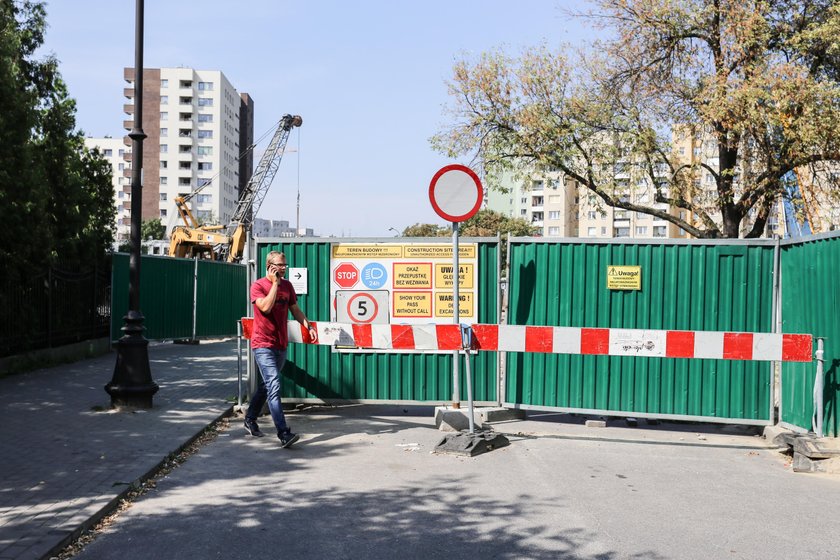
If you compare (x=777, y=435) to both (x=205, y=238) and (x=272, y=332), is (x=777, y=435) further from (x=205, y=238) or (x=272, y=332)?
(x=205, y=238)

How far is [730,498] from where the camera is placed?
604 cm

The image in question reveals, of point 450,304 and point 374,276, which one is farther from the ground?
point 374,276

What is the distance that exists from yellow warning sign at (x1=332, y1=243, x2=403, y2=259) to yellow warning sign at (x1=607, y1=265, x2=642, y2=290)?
2.49 m

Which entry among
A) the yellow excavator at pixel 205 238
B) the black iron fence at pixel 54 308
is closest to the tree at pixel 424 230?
→ the yellow excavator at pixel 205 238

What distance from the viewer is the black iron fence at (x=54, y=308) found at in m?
13.2

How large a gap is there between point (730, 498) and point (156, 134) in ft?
369

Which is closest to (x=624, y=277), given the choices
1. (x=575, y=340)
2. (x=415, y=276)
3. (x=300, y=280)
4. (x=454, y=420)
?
(x=575, y=340)

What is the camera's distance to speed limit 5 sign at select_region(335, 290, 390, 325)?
9.34 metres

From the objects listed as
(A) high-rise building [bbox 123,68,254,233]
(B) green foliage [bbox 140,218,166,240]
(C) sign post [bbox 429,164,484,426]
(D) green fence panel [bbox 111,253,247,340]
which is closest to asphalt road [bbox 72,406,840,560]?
(C) sign post [bbox 429,164,484,426]

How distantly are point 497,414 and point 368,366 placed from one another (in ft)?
5.46

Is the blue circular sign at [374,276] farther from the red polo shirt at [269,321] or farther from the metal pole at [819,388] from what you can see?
the metal pole at [819,388]

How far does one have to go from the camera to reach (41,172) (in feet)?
46.1

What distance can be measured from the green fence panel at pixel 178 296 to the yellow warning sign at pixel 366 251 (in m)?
7.93

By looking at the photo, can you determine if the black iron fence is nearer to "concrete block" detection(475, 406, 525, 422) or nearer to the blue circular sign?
the blue circular sign
